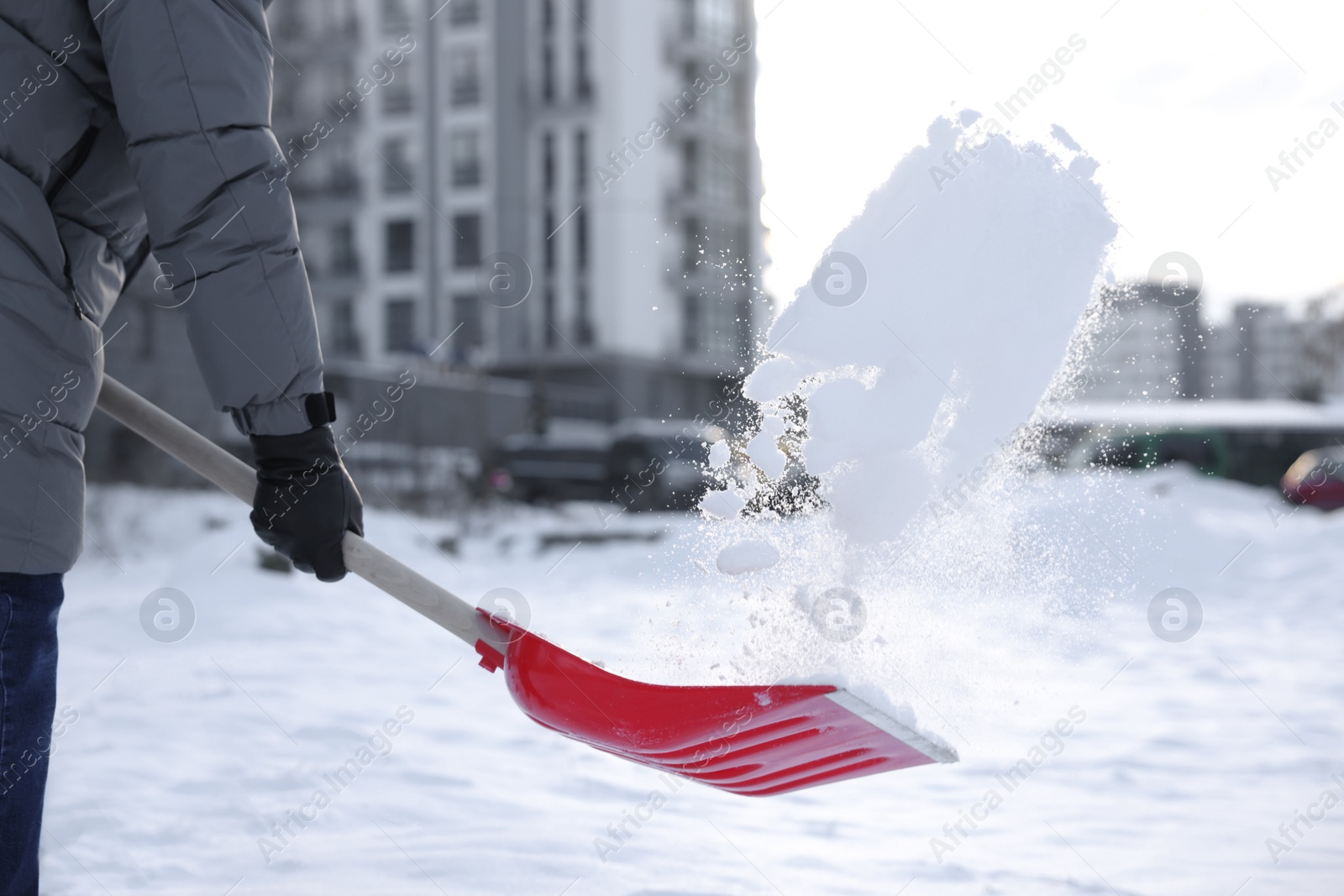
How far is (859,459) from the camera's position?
191 centimetres

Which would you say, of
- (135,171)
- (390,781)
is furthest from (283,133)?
(135,171)

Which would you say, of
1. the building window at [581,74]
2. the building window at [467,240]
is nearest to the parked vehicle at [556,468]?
the building window at [467,240]

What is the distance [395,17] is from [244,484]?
33.7 metres

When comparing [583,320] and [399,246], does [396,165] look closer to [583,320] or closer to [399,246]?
[399,246]

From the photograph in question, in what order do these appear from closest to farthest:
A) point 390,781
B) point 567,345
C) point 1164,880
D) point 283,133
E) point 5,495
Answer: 1. point 5,495
2. point 1164,880
3. point 390,781
4. point 283,133
5. point 567,345

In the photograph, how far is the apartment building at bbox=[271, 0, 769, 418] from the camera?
1220 inches

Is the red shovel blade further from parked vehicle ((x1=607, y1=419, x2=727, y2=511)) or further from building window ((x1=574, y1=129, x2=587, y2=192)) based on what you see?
building window ((x1=574, y1=129, x2=587, y2=192))

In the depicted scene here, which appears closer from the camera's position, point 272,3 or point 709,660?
point 272,3

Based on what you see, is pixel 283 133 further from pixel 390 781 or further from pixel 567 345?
pixel 567 345

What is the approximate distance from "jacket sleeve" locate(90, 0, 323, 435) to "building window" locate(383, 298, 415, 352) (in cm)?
3080

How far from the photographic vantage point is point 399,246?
3169cm

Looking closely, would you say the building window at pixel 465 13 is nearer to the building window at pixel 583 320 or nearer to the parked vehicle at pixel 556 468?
the building window at pixel 583 320

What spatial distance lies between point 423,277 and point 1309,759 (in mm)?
30198

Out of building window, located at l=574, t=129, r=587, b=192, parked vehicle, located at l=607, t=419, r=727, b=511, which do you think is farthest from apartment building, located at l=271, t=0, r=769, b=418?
parked vehicle, located at l=607, t=419, r=727, b=511
